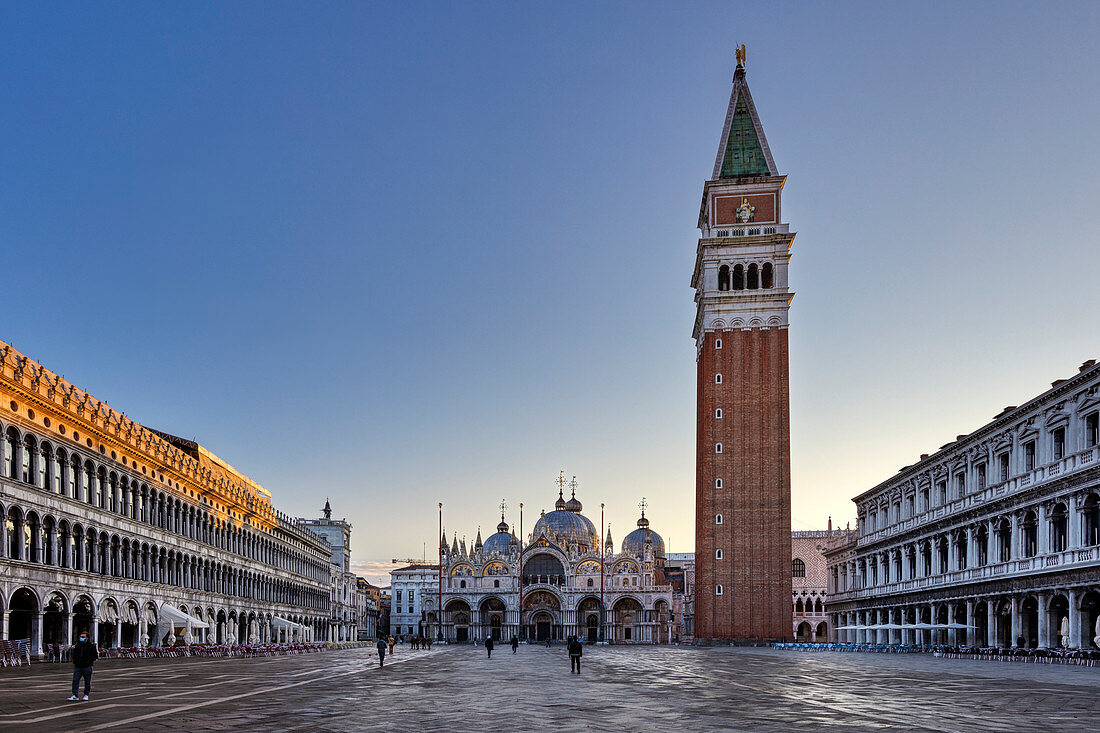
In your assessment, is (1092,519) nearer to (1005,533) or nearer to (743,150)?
(1005,533)

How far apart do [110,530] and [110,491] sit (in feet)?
5.84

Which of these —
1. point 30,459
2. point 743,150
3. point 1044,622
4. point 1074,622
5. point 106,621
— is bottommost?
point 1044,622

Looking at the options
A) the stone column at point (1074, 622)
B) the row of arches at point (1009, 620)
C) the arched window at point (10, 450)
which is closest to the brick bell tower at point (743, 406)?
the row of arches at point (1009, 620)

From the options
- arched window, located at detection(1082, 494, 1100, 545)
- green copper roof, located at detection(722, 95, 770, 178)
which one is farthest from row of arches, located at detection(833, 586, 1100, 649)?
green copper roof, located at detection(722, 95, 770, 178)

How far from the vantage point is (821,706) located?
1966cm

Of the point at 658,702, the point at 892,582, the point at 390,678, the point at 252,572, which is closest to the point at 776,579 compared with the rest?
the point at 892,582

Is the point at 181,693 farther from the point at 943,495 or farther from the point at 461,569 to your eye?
the point at 461,569

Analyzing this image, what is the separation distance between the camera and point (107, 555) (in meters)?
45.1

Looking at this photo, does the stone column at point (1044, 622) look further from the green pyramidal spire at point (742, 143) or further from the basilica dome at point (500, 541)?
the basilica dome at point (500, 541)

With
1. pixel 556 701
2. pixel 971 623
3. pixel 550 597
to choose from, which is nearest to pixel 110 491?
pixel 556 701

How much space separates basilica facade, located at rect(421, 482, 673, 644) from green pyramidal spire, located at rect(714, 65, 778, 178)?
52.8m

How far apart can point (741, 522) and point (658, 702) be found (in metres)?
58.3

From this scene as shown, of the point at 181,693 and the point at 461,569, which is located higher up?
the point at 181,693

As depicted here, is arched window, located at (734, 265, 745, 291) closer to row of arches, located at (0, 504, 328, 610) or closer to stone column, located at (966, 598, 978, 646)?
stone column, located at (966, 598, 978, 646)
